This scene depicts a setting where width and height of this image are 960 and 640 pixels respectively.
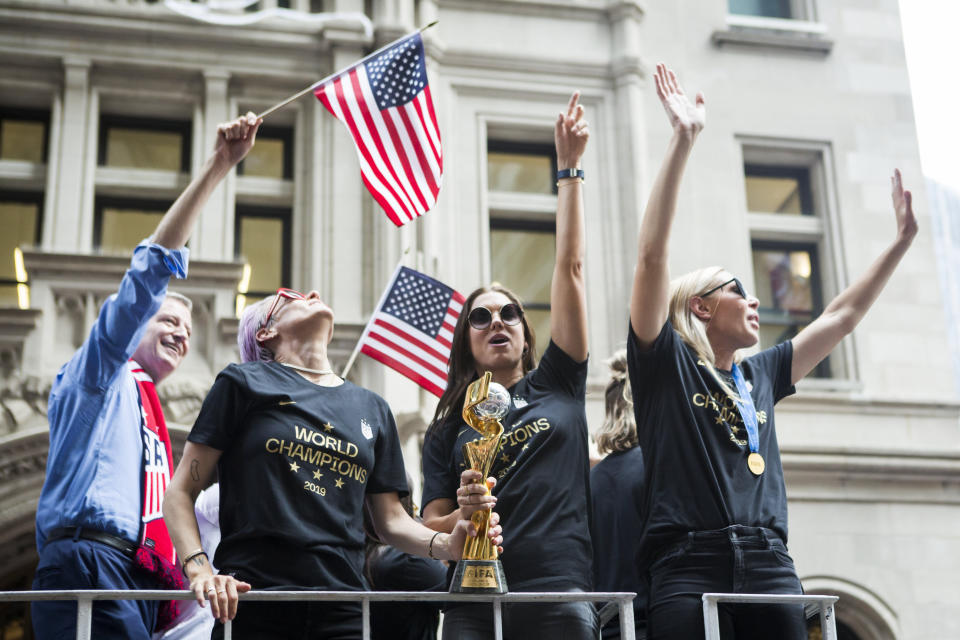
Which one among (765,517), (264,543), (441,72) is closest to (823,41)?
(441,72)

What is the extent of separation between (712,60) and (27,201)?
273 inches

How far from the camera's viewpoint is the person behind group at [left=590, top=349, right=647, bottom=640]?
15.6 ft

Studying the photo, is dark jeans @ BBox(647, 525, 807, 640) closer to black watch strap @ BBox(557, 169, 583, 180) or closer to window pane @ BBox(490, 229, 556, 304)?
black watch strap @ BBox(557, 169, 583, 180)

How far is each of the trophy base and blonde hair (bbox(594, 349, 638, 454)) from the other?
1.75 metres

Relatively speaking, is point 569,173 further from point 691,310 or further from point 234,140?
point 234,140

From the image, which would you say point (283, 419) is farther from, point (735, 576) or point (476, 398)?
point (735, 576)

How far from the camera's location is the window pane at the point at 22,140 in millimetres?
11320

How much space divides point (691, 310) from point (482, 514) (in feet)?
4.73

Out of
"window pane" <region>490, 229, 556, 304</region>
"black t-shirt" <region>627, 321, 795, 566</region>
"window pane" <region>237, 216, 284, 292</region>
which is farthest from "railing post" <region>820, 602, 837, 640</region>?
"window pane" <region>490, 229, 556, 304</region>

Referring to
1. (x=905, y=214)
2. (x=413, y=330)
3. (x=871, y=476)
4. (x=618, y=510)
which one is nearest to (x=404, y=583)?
(x=618, y=510)

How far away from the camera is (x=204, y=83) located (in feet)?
37.4

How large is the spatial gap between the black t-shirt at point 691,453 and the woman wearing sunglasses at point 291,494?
75cm

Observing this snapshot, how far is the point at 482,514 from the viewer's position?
3.47 meters

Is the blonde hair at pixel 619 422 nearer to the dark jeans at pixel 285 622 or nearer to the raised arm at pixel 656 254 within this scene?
the raised arm at pixel 656 254
